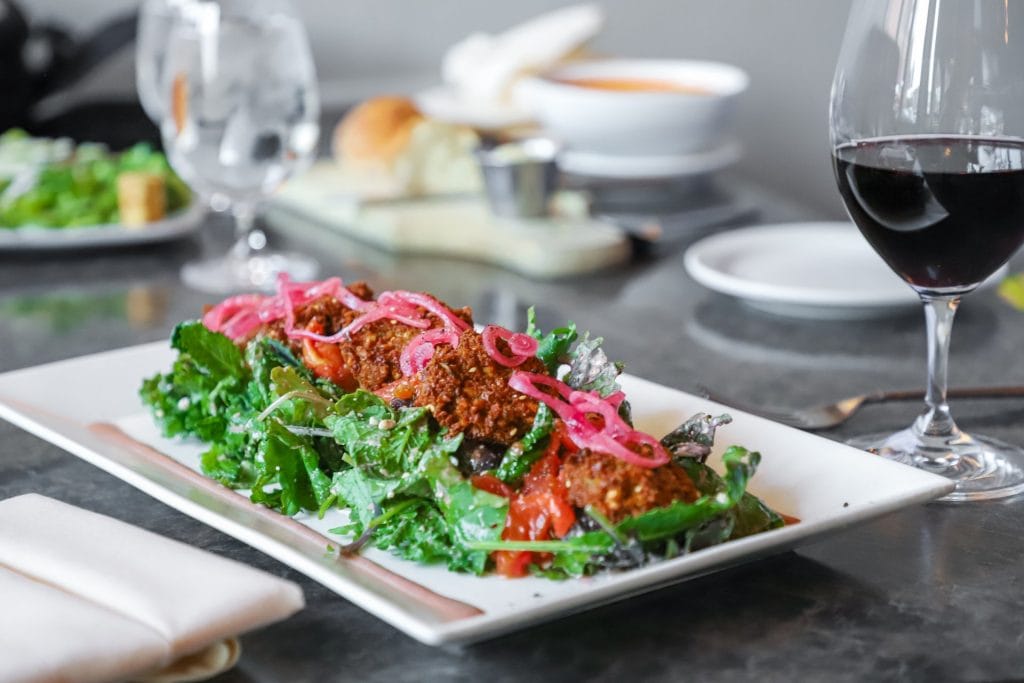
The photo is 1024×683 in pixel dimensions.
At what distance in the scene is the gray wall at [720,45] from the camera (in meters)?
4.88

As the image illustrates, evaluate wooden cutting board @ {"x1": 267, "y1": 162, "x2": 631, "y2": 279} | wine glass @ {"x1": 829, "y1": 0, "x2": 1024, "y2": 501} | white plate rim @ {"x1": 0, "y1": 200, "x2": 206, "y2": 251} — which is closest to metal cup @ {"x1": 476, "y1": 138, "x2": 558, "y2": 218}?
wooden cutting board @ {"x1": 267, "y1": 162, "x2": 631, "y2": 279}

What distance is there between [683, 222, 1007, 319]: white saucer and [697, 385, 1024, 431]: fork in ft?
1.10

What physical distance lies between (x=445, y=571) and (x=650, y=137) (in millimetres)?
1939

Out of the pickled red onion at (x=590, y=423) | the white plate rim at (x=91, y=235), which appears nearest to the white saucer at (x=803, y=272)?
the pickled red onion at (x=590, y=423)

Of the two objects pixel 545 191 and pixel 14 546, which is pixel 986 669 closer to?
pixel 14 546

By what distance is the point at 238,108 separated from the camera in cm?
242

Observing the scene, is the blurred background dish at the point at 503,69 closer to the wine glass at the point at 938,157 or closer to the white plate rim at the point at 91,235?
the white plate rim at the point at 91,235

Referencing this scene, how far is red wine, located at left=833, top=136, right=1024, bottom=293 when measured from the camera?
4.42 ft

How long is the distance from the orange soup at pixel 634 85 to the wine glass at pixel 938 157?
5.93 ft

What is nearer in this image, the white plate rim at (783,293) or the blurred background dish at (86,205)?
the white plate rim at (783,293)

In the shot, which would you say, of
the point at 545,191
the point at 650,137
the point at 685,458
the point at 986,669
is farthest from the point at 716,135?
the point at 986,669

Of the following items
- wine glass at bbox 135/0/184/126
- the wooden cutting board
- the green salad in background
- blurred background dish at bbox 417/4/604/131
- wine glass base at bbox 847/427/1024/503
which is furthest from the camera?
blurred background dish at bbox 417/4/604/131

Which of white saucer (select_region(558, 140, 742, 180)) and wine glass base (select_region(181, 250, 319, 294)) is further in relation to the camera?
white saucer (select_region(558, 140, 742, 180))

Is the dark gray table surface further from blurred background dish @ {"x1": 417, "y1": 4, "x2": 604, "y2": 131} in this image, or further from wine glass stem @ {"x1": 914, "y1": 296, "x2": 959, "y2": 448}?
blurred background dish @ {"x1": 417, "y1": 4, "x2": 604, "y2": 131}
